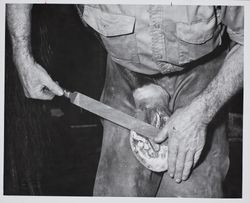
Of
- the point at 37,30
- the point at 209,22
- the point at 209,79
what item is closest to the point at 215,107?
the point at 209,79

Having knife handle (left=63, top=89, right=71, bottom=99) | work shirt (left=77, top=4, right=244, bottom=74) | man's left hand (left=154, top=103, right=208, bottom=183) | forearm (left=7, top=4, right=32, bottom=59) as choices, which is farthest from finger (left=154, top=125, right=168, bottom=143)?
forearm (left=7, top=4, right=32, bottom=59)

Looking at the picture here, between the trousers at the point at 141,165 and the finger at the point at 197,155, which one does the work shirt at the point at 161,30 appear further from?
the finger at the point at 197,155

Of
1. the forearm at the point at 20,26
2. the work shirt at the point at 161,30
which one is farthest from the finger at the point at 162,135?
the forearm at the point at 20,26

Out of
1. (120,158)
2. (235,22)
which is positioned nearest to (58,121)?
(120,158)

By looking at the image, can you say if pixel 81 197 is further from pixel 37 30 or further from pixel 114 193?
pixel 37 30

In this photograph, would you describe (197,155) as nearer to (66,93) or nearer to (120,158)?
(120,158)

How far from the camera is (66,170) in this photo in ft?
2.77

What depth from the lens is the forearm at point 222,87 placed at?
2.61ft

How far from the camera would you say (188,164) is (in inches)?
32.4

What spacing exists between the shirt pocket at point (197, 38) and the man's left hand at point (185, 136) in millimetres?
124

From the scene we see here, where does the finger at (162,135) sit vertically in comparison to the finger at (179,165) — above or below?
above

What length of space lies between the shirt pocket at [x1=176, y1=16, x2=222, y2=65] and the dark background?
148 millimetres

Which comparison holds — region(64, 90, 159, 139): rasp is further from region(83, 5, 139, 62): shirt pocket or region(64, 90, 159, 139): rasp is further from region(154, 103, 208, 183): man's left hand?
region(83, 5, 139, 62): shirt pocket

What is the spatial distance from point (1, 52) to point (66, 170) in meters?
0.34
